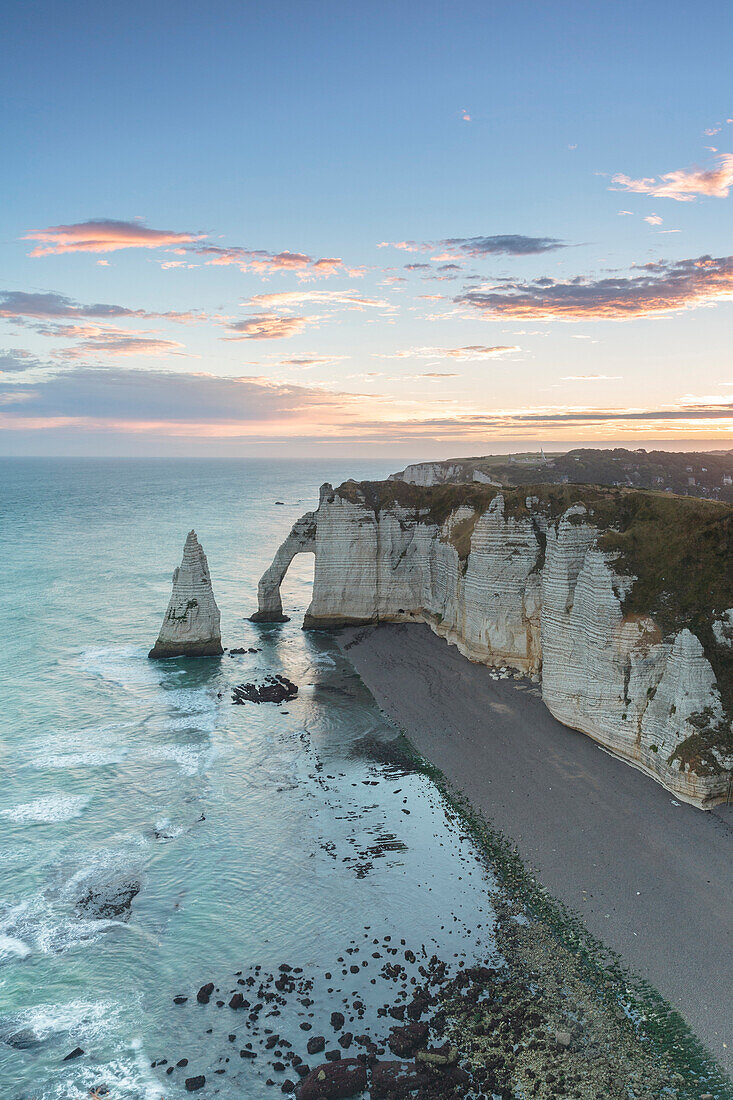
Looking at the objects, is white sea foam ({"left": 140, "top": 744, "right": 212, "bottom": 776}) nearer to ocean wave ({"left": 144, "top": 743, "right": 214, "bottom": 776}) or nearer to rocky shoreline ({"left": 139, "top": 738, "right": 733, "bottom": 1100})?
ocean wave ({"left": 144, "top": 743, "right": 214, "bottom": 776})

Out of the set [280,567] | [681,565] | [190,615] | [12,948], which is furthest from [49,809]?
[681,565]

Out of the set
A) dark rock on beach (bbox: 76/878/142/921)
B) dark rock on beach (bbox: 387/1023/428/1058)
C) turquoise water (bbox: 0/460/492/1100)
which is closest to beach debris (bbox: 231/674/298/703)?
turquoise water (bbox: 0/460/492/1100)

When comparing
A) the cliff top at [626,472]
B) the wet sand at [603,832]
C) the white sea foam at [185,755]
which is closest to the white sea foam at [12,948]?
the white sea foam at [185,755]

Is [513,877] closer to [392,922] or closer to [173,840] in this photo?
[392,922]

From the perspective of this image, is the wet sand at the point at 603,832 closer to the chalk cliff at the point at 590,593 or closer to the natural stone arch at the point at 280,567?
the chalk cliff at the point at 590,593

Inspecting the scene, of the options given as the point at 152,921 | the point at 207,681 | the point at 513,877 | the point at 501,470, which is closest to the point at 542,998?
the point at 513,877

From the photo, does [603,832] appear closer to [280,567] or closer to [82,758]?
[82,758]
